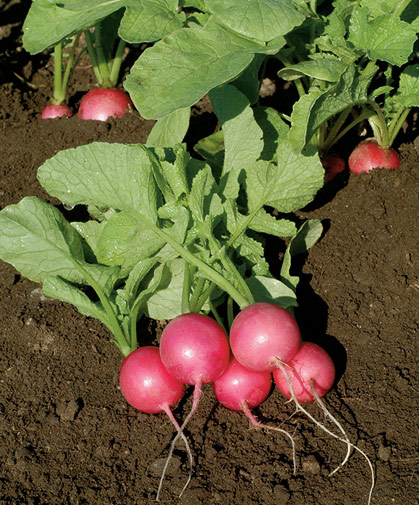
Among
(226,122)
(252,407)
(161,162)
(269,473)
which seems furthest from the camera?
(226,122)

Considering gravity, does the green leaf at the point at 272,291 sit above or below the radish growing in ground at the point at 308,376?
above

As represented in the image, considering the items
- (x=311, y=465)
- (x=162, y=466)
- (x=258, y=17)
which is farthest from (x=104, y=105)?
(x=311, y=465)

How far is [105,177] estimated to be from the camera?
2.39 metres

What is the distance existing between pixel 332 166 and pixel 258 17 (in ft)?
3.15

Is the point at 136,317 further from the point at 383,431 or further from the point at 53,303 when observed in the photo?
the point at 383,431

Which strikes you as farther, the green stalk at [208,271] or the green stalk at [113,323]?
the green stalk at [113,323]

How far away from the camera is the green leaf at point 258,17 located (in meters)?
2.24

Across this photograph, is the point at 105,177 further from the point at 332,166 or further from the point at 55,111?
the point at 55,111

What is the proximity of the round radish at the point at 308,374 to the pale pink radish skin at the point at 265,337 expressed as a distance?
0.25 ft

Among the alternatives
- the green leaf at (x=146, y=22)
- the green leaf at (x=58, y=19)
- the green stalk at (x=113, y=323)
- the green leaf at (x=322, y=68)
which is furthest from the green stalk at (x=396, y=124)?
the green stalk at (x=113, y=323)

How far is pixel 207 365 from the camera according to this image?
6.70 feet

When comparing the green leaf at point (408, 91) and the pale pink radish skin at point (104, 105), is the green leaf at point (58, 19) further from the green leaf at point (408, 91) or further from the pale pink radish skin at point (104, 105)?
the green leaf at point (408, 91)

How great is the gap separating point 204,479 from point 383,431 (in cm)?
62

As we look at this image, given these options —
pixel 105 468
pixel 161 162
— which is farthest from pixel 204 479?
pixel 161 162
